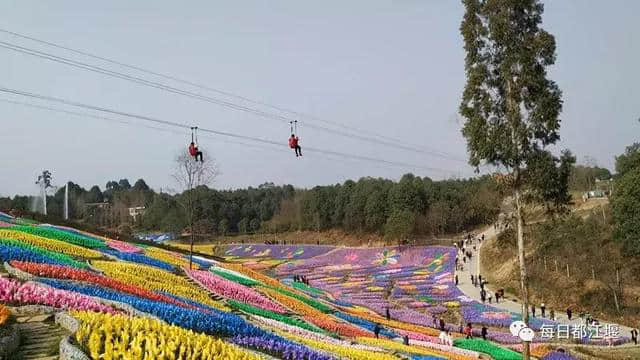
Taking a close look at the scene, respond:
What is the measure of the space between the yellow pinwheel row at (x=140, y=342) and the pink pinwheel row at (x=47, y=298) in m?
1.54

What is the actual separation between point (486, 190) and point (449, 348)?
5914 millimetres

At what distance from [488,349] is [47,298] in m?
16.7

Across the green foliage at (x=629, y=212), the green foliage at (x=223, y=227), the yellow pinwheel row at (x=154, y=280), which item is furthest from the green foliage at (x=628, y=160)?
the green foliage at (x=223, y=227)

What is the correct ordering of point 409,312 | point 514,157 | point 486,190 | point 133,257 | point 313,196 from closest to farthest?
point 514,157
point 486,190
point 133,257
point 409,312
point 313,196

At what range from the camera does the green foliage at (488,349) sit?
1967 cm

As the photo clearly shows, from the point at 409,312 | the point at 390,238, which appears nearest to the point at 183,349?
the point at 409,312

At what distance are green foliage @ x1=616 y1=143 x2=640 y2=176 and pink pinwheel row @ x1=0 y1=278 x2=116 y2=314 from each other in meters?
38.0

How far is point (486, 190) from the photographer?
20375mm

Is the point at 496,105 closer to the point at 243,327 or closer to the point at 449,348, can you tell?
the point at 449,348

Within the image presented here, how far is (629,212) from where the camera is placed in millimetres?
34750

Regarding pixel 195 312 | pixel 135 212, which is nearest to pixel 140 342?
pixel 195 312

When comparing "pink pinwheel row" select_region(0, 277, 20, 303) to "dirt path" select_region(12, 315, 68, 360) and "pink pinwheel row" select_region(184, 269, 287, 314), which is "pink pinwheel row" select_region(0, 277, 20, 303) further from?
"pink pinwheel row" select_region(184, 269, 287, 314)

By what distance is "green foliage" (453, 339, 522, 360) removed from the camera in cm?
1967

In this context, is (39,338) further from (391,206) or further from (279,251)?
(391,206)
